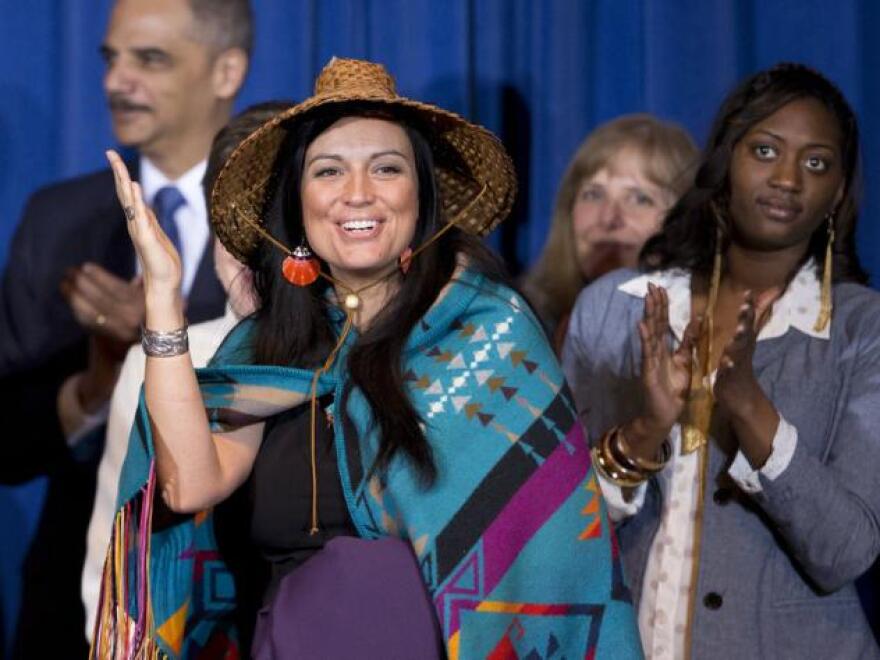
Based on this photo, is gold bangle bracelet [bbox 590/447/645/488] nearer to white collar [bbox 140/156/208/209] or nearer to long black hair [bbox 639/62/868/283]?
long black hair [bbox 639/62/868/283]

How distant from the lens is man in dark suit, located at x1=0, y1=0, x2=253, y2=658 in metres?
3.20

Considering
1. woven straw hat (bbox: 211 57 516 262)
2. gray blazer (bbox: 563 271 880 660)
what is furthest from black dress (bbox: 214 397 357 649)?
gray blazer (bbox: 563 271 880 660)

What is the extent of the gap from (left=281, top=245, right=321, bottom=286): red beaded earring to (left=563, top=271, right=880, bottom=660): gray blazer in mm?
684

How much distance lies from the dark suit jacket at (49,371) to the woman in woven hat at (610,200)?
3.13ft

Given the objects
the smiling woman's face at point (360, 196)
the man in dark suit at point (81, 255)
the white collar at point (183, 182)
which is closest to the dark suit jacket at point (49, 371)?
the man in dark suit at point (81, 255)

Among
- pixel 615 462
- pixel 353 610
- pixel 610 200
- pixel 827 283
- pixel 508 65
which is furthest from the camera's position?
pixel 508 65

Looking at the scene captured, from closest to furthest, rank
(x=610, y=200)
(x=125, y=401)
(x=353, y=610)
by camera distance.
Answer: (x=353, y=610)
(x=125, y=401)
(x=610, y=200)

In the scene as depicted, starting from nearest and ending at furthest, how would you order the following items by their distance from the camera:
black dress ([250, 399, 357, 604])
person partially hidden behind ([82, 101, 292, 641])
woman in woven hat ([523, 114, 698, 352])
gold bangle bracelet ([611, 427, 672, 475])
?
1. black dress ([250, 399, 357, 604])
2. gold bangle bracelet ([611, 427, 672, 475])
3. person partially hidden behind ([82, 101, 292, 641])
4. woman in woven hat ([523, 114, 698, 352])

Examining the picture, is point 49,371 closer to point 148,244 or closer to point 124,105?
point 124,105

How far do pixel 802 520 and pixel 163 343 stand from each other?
102cm

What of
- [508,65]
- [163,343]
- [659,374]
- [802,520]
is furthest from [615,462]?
[508,65]

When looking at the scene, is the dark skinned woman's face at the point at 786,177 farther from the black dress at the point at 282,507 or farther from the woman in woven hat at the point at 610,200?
the black dress at the point at 282,507

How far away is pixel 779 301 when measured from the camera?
8.09 ft

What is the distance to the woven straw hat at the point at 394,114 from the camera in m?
2.21
